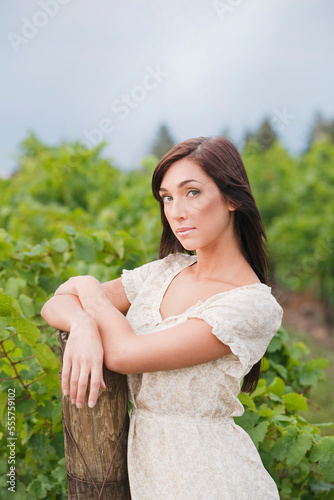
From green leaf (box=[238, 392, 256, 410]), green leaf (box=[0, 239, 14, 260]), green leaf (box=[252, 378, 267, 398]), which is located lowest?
green leaf (box=[252, 378, 267, 398])

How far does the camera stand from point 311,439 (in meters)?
2.10

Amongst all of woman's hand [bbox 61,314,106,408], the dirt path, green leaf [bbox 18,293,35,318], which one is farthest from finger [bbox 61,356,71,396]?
the dirt path

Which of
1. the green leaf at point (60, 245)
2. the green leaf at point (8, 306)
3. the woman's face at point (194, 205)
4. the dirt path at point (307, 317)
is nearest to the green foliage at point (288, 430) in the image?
the woman's face at point (194, 205)

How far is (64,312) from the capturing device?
1.57m

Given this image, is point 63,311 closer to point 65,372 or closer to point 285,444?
point 65,372

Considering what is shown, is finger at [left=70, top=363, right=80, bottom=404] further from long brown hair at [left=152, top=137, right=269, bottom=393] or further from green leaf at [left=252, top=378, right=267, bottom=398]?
green leaf at [left=252, top=378, right=267, bottom=398]

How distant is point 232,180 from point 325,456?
3.63 ft

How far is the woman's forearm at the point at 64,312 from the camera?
1538mm

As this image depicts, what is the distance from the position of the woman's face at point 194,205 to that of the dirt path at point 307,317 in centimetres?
534

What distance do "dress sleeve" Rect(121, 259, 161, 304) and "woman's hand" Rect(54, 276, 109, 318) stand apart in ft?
0.57

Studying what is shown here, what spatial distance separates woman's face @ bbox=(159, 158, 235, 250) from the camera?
159 cm

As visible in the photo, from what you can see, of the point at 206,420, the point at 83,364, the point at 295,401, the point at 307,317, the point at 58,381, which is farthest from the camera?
the point at 307,317

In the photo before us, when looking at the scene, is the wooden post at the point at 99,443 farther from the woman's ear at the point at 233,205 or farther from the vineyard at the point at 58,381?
the woman's ear at the point at 233,205

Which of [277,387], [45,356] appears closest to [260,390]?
[277,387]
